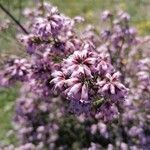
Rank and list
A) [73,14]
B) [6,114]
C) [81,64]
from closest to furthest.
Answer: [81,64] → [6,114] → [73,14]

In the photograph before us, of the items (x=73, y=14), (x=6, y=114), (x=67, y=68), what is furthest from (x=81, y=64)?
(x=73, y=14)

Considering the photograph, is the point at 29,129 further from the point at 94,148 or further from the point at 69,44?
the point at 69,44

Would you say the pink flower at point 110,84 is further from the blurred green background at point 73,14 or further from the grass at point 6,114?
the grass at point 6,114

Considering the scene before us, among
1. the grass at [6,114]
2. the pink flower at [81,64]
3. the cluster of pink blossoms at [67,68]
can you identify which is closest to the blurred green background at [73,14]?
the grass at [6,114]

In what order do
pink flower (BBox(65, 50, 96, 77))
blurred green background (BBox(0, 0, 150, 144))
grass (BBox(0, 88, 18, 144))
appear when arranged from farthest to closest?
blurred green background (BBox(0, 0, 150, 144))
grass (BBox(0, 88, 18, 144))
pink flower (BBox(65, 50, 96, 77))

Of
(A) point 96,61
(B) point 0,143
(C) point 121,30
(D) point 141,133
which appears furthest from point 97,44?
(A) point 96,61

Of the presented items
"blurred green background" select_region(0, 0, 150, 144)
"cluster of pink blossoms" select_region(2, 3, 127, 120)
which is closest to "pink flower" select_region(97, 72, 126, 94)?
"cluster of pink blossoms" select_region(2, 3, 127, 120)

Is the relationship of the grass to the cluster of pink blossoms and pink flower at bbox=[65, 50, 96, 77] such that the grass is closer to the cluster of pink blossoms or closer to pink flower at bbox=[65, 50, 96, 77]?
the cluster of pink blossoms

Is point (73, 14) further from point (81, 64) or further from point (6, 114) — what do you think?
point (81, 64)

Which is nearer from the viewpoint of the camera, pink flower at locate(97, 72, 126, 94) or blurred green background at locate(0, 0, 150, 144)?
pink flower at locate(97, 72, 126, 94)
